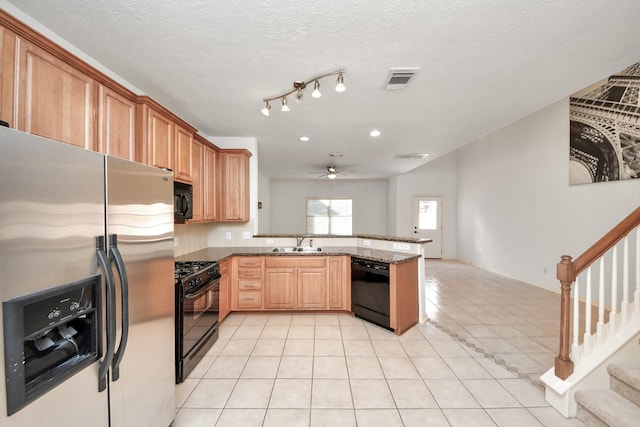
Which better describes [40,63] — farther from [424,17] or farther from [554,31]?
[554,31]

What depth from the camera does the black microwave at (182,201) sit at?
260cm

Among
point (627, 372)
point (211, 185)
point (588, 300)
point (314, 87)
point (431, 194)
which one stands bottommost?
point (627, 372)

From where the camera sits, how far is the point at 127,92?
6.55ft

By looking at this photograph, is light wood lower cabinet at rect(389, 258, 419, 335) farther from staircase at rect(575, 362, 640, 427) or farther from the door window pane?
the door window pane

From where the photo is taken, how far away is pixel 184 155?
286 centimetres

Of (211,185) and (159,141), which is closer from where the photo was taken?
(159,141)

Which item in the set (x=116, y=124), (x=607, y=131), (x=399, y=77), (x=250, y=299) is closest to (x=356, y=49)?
(x=399, y=77)

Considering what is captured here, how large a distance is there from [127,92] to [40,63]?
64 cm

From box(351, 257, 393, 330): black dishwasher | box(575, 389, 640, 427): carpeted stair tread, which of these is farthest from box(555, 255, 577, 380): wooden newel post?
box(351, 257, 393, 330): black dishwasher

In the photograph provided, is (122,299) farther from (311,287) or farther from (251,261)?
(311,287)

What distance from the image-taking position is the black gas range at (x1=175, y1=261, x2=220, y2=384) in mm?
2213

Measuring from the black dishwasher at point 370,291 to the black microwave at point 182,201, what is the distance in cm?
212

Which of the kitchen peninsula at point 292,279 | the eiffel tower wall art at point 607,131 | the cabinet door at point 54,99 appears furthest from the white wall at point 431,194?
the cabinet door at point 54,99

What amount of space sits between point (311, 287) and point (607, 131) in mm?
4684
